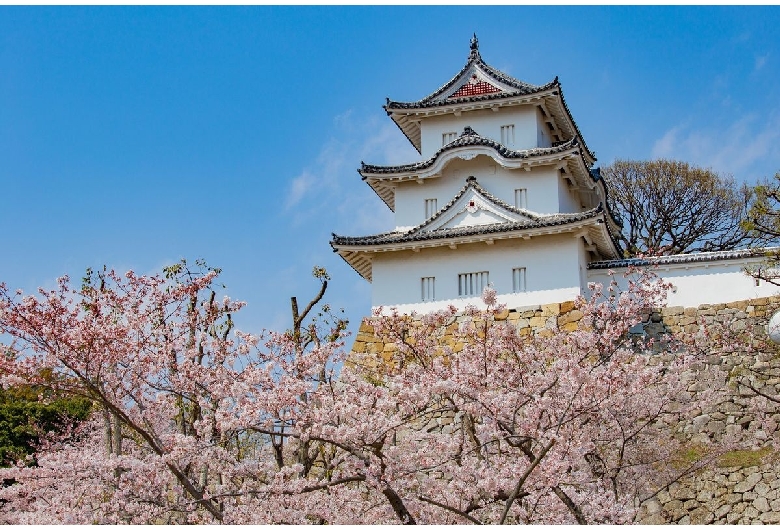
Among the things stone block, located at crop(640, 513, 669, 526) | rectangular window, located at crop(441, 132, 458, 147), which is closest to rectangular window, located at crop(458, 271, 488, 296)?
rectangular window, located at crop(441, 132, 458, 147)

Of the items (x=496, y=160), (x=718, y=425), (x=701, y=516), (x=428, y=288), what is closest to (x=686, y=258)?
(x=718, y=425)

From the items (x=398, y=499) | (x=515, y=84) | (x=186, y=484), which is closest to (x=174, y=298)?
(x=186, y=484)

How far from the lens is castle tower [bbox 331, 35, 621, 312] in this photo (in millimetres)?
18438

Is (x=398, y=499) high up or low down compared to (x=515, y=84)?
down

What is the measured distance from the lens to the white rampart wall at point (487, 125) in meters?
20.5

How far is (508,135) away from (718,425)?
814 cm

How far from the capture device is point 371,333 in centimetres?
1917

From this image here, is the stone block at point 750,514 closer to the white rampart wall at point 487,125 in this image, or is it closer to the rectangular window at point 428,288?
the rectangular window at point 428,288

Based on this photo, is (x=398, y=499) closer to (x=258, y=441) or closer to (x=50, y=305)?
(x=50, y=305)

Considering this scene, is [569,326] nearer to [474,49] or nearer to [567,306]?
[567,306]

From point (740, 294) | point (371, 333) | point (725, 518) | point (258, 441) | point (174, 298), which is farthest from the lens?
point (371, 333)

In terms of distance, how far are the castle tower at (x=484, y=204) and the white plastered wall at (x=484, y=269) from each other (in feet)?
0.07

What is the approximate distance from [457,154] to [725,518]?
30.8 feet

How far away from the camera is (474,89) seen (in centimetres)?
2114
